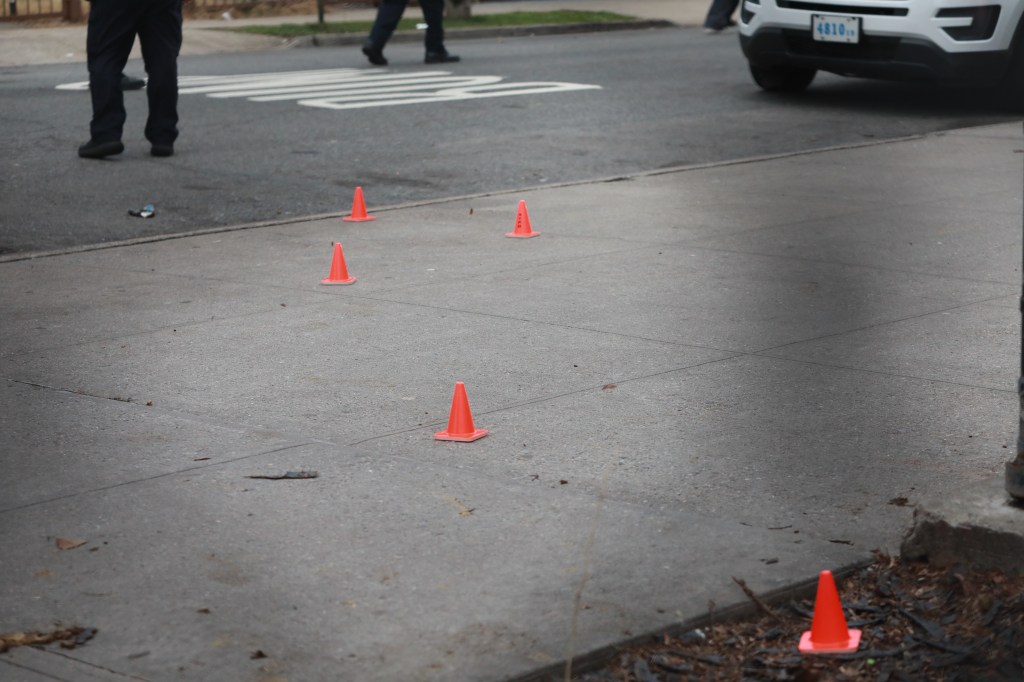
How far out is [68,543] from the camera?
4086mm

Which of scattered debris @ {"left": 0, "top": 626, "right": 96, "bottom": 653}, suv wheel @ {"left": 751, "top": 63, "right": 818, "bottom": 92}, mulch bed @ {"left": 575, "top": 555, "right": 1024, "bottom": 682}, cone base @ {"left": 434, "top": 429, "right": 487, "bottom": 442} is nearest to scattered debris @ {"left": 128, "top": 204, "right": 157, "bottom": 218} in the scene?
cone base @ {"left": 434, "top": 429, "right": 487, "bottom": 442}

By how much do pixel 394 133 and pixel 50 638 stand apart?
361 inches

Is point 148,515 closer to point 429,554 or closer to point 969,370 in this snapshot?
point 429,554

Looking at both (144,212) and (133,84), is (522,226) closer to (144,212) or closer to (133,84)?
(144,212)

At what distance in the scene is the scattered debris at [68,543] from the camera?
4059 mm

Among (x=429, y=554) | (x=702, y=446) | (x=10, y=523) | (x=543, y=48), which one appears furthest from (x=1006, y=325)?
(x=543, y=48)

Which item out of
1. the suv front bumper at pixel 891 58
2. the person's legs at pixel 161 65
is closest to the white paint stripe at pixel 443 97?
the suv front bumper at pixel 891 58

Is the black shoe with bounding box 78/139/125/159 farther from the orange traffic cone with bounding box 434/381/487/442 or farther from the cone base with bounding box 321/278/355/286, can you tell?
the orange traffic cone with bounding box 434/381/487/442

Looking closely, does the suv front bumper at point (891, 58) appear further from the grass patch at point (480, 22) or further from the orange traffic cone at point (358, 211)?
the grass patch at point (480, 22)

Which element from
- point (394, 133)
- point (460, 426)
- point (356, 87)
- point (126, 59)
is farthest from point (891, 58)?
point (460, 426)

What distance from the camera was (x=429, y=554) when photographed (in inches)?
158

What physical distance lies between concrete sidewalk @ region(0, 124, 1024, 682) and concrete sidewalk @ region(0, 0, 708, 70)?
10.6m

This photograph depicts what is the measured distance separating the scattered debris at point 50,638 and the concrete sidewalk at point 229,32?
14340mm

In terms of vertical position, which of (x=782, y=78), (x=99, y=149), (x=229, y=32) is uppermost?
(x=782, y=78)
